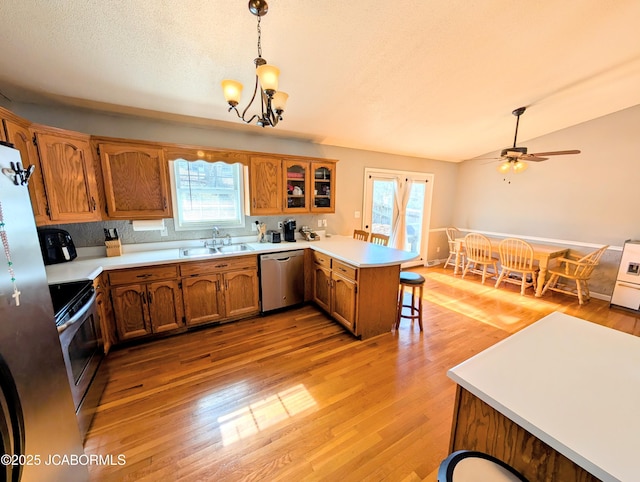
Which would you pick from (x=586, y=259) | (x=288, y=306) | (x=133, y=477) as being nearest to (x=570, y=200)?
(x=586, y=259)

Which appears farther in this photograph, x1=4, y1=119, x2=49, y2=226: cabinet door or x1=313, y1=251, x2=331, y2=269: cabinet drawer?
x1=313, y1=251, x2=331, y2=269: cabinet drawer

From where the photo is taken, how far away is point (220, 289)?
9.52 ft

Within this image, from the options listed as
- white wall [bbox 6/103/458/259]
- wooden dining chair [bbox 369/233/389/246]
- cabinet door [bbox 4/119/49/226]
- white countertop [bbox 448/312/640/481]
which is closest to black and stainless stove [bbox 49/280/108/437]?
cabinet door [bbox 4/119/49/226]

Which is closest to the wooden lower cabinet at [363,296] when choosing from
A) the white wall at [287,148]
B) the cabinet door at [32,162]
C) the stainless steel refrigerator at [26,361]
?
the white wall at [287,148]

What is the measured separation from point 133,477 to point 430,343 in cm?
262

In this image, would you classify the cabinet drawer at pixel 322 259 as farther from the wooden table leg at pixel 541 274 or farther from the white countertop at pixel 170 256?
the wooden table leg at pixel 541 274

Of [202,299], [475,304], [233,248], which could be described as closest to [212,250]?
[233,248]

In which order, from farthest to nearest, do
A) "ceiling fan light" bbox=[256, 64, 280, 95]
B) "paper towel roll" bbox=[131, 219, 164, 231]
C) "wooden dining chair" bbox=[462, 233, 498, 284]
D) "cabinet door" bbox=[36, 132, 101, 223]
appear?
"wooden dining chair" bbox=[462, 233, 498, 284], "paper towel roll" bbox=[131, 219, 164, 231], "cabinet door" bbox=[36, 132, 101, 223], "ceiling fan light" bbox=[256, 64, 280, 95]

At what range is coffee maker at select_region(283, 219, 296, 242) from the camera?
3.61 meters

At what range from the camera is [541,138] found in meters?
4.42

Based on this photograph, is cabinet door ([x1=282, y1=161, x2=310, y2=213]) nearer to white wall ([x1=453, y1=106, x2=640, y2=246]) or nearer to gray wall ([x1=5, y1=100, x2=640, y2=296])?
gray wall ([x1=5, y1=100, x2=640, y2=296])

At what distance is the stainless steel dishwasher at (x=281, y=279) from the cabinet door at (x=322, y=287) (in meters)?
0.18

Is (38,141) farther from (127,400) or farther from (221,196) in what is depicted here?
(127,400)

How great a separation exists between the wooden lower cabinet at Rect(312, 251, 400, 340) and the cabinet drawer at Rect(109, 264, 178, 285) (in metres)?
1.74
